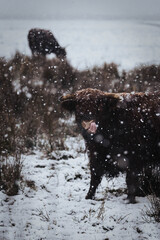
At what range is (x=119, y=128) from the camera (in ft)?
7.32

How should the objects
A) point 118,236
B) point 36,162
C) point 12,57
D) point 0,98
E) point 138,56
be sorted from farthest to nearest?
point 138,56, point 12,57, point 0,98, point 36,162, point 118,236

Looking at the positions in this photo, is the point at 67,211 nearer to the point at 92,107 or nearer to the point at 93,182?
the point at 93,182

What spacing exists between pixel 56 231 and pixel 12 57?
6.61m

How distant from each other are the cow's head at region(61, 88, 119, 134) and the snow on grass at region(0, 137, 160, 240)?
0.88 m

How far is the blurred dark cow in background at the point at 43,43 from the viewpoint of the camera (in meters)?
8.23

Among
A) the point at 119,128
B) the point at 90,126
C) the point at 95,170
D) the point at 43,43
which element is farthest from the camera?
the point at 43,43

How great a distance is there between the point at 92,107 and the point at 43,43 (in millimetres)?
7062

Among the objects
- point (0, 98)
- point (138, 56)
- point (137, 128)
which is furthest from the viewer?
point (138, 56)

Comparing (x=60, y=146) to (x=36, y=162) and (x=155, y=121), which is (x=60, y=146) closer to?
(x=36, y=162)

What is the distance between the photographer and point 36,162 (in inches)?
132

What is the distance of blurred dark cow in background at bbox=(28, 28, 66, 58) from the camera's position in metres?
8.23

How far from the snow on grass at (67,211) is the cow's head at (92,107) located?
0.88 meters

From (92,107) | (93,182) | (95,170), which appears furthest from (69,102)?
(93,182)

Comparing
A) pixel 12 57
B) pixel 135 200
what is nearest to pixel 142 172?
pixel 135 200
